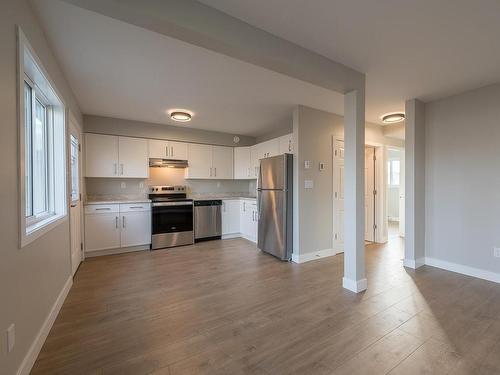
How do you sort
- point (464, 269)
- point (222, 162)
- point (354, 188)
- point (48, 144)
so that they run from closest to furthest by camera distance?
1. point (48, 144)
2. point (354, 188)
3. point (464, 269)
4. point (222, 162)

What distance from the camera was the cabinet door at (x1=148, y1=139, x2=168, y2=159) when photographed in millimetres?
4652

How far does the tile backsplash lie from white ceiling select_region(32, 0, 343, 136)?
1.22m

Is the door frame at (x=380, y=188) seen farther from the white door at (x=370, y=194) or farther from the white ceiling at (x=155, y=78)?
the white ceiling at (x=155, y=78)

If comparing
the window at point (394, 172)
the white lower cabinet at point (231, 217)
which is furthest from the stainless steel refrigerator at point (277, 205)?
the window at point (394, 172)

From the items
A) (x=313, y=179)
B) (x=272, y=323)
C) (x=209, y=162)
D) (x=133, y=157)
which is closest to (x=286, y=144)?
(x=313, y=179)

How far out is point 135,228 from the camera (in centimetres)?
425

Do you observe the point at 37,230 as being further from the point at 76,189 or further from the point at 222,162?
the point at 222,162

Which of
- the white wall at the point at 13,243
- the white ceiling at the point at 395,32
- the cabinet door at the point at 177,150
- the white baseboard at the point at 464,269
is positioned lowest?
the white baseboard at the point at 464,269

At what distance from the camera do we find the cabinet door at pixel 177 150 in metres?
4.87

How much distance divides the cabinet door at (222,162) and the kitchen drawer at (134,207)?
5.30ft

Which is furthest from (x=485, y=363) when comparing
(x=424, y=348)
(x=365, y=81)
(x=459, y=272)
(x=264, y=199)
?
(x=264, y=199)

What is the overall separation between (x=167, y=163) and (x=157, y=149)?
1.10ft

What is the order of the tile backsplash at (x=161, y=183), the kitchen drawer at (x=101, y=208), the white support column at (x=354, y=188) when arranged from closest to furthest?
1. the white support column at (x=354, y=188)
2. the kitchen drawer at (x=101, y=208)
3. the tile backsplash at (x=161, y=183)

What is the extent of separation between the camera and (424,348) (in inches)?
67.7
